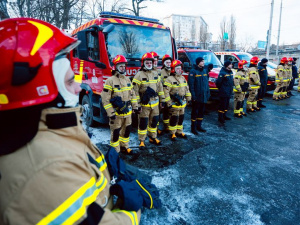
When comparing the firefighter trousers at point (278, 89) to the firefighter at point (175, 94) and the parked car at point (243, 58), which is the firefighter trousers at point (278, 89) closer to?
the parked car at point (243, 58)

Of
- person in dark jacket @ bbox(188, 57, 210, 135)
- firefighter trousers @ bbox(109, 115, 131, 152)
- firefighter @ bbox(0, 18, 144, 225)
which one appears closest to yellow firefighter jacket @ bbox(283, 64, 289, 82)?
person in dark jacket @ bbox(188, 57, 210, 135)

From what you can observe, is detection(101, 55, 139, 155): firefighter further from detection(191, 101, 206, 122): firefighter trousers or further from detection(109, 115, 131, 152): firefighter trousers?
detection(191, 101, 206, 122): firefighter trousers

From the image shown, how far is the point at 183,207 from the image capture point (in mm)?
2777

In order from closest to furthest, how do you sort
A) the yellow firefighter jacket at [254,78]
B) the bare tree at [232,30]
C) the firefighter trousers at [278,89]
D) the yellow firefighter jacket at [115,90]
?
the yellow firefighter jacket at [115,90], the yellow firefighter jacket at [254,78], the firefighter trousers at [278,89], the bare tree at [232,30]

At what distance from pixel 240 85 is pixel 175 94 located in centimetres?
345

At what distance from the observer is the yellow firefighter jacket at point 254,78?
7.65 m

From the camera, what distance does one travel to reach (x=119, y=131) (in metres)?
4.27

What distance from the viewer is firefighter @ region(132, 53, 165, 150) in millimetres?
4520

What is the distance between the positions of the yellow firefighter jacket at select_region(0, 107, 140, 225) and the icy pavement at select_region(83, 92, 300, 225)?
1928 mm

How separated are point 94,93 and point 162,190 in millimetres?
3185

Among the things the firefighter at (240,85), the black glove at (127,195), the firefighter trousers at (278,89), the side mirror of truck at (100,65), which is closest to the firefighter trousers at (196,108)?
the firefighter at (240,85)

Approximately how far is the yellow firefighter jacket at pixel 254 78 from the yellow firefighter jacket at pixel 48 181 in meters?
8.06

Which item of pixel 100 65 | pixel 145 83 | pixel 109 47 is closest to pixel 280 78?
pixel 145 83

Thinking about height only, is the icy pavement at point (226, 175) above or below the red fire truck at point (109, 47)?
below
